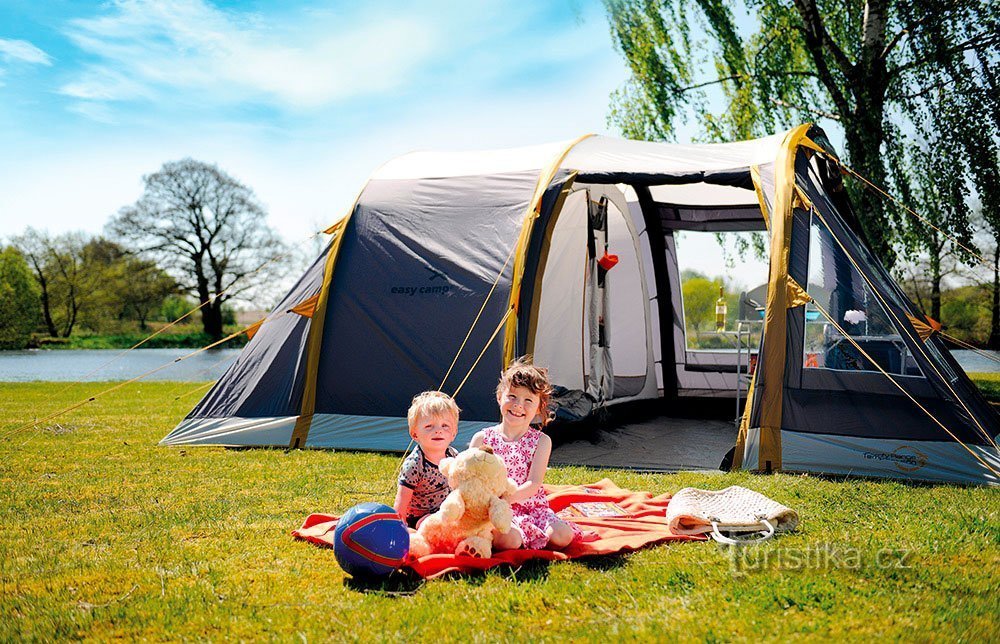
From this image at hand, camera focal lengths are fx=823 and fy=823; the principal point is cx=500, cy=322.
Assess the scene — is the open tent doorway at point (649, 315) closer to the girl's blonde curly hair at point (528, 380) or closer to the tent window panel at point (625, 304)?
the tent window panel at point (625, 304)

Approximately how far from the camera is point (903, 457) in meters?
4.57

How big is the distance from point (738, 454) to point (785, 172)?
1759 millimetres

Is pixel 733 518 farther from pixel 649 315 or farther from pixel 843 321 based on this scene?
pixel 649 315

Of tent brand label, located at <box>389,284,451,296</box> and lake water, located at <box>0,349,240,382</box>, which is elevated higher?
tent brand label, located at <box>389,284,451,296</box>

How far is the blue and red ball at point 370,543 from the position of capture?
2.71m

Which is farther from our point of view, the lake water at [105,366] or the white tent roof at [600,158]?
the lake water at [105,366]

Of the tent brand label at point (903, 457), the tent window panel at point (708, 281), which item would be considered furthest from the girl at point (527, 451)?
the tent window panel at point (708, 281)

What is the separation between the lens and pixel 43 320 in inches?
1032

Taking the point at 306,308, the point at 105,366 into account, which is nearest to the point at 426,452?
the point at 306,308

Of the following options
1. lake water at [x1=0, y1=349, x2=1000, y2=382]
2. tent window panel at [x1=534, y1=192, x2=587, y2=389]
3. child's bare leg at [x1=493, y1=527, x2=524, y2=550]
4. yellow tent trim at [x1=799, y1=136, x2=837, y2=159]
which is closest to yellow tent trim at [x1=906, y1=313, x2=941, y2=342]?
yellow tent trim at [x1=799, y1=136, x2=837, y2=159]

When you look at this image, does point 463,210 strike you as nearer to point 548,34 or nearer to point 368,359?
point 368,359

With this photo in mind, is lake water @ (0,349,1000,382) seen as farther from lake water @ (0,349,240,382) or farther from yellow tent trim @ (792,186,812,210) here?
yellow tent trim @ (792,186,812,210)

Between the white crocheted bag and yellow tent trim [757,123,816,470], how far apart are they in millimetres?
1206

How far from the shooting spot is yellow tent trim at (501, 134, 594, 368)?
5.17 metres
